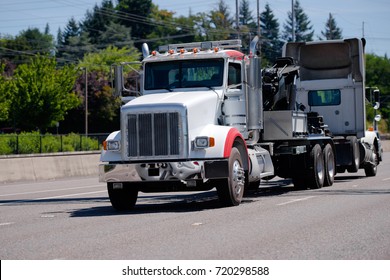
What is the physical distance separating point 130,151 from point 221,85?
2.61 metres

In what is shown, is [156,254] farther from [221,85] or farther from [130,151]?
[221,85]

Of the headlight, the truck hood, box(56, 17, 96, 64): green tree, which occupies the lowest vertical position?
the headlight

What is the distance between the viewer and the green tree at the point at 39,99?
7219 centimetres

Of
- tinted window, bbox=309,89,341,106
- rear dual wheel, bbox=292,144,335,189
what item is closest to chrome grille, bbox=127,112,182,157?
rear dual wheel, bbox=292,144,335,189

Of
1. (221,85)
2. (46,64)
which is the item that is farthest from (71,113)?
(221,85)

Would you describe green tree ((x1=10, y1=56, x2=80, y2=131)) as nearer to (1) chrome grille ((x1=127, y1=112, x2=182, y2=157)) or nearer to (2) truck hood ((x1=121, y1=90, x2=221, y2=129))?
(2) truck hood ((x1=121, y1=90, x2=221, y2=129))

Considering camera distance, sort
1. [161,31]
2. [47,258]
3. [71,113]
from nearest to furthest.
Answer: [47,258] < [71,113] < [161,31]

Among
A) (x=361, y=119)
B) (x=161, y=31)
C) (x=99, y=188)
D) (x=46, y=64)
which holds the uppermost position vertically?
(x=161, y=31)

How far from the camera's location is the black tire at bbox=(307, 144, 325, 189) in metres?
21.6

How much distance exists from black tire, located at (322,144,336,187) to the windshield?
19.7 ft

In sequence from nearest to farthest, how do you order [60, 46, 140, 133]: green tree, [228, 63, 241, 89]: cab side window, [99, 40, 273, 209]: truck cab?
[99, 40, 273, 209]: truck cab → [228, 63, 241, 89]: cab side window → [60, 46, 140, 133]: green tree

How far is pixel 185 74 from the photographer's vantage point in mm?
17922

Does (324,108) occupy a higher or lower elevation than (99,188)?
higher

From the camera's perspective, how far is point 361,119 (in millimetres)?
25359
